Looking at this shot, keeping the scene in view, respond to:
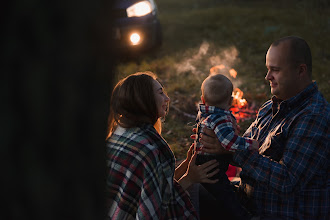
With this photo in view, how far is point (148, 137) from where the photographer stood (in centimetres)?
314

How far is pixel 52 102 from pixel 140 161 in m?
1.86

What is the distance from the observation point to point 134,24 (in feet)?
31.4

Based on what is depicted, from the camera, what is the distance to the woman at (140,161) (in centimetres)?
304

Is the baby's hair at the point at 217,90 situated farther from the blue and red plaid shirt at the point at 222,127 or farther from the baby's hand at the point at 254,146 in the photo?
the baby's hand at the point at 254,146

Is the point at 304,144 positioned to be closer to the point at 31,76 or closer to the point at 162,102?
the point at 162,102

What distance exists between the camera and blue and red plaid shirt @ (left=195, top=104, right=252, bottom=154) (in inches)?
130

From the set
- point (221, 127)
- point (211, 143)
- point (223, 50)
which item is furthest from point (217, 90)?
point (223, 50)

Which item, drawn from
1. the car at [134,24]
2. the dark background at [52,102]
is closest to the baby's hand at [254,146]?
the dark background at [52,102]

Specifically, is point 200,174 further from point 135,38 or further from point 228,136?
point 135,38

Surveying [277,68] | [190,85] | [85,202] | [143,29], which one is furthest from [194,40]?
[85,202]

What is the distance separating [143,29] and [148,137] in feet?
22.8

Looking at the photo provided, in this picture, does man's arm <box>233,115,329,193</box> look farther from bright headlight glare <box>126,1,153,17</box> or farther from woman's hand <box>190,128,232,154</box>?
bright headlight glare <box>126,1,153,17</box>

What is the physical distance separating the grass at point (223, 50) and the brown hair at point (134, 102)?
2.87 meters

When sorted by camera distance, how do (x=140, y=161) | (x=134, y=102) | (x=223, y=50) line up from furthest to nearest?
1. (x=223, y=50)
2. (x=134, y=102)
3. (x=140, y=161)
